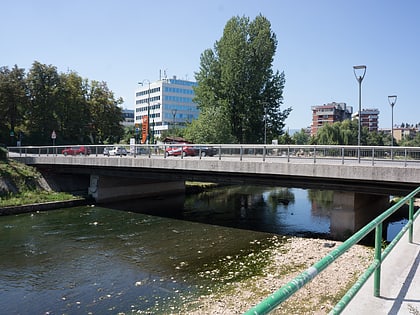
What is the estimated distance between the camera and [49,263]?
14797mm

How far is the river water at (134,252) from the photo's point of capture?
1134cm

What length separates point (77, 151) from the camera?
102ft

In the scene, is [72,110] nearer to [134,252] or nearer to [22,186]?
[22,186]

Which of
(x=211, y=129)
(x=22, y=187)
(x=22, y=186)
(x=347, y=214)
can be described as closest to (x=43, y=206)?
(x=22, y=187)

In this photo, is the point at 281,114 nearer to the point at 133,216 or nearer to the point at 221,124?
the point at 221,124

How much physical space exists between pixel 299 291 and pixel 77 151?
86.8ft

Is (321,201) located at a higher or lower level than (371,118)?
lower

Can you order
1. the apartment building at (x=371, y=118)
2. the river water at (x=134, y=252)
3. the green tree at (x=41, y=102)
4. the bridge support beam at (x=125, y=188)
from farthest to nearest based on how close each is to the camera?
the apartment building at (x=371, y=118), the green tree at (x=41, y=102), the bridge support beam at (x=125, y=188), the river water at (x=134, y=252)

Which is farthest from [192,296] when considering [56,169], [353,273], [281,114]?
[281,114]

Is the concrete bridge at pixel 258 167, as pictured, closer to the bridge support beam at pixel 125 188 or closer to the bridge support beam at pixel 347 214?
the bridge support beam at pixel 125 188

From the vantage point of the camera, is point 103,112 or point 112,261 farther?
point 103,112

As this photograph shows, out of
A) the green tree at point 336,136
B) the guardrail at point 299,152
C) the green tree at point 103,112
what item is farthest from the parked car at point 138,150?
the green tree at point 336,136

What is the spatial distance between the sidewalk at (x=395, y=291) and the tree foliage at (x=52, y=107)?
50.1 m

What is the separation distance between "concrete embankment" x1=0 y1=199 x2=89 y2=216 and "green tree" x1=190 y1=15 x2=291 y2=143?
2164 cm
